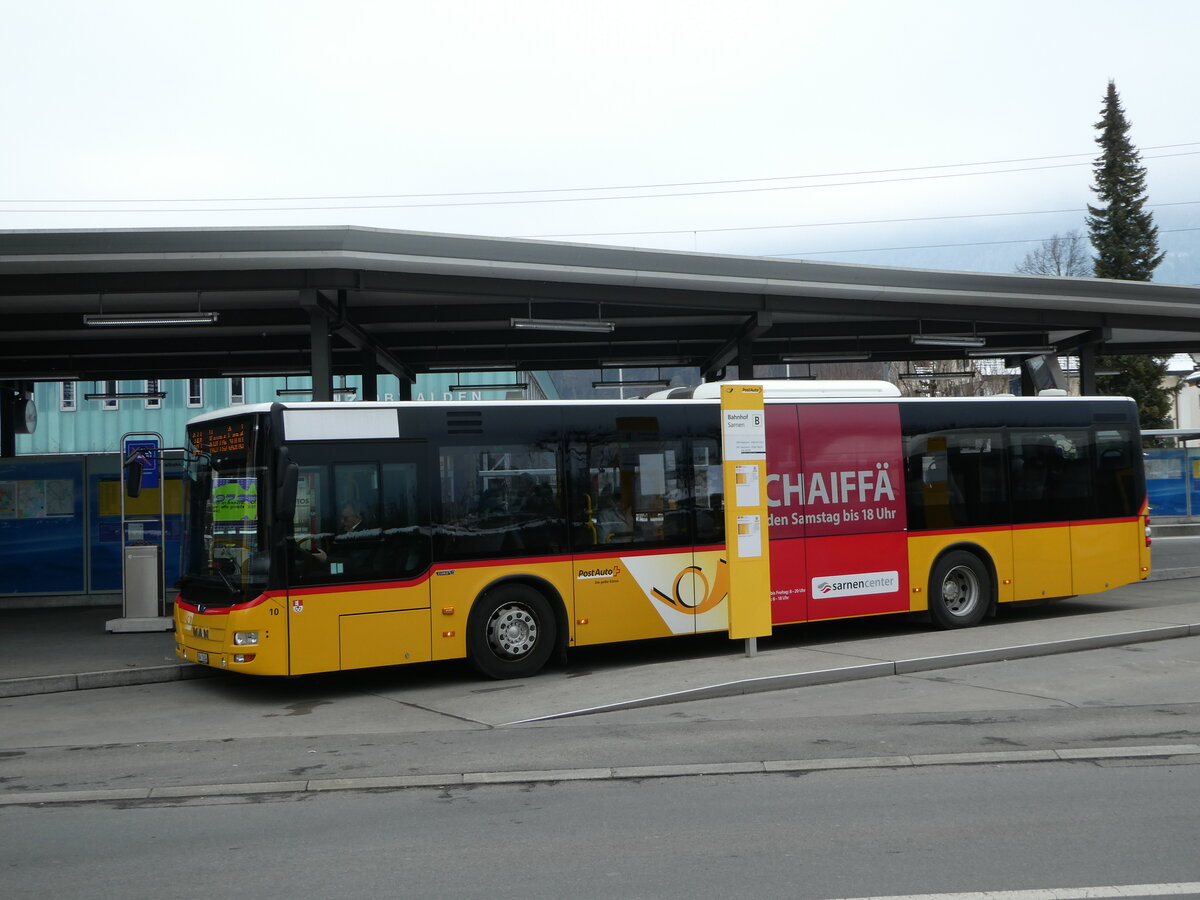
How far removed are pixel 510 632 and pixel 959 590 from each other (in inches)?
240

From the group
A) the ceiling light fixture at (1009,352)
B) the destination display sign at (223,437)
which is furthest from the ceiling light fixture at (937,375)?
the destination display sign at (223,437)

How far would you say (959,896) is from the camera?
5.12 meters

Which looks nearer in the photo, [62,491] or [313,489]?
[313,489]

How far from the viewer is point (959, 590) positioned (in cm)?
1497

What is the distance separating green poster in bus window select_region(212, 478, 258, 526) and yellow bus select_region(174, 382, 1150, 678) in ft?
0.08

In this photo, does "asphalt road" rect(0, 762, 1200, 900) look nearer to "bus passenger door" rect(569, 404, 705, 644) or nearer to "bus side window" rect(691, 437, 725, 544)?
"bus passenger door" rect(569, 404, 705, 644)

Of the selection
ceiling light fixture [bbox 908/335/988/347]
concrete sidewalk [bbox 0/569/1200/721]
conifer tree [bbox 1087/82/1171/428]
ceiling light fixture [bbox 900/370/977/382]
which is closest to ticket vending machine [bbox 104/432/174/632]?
concrete sidewalk [bbox 0/569/1200/721]

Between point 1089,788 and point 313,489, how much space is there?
7.27 metres

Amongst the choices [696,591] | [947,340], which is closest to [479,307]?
[696,591]

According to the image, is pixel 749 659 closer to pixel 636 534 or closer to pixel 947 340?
pixel 636 534

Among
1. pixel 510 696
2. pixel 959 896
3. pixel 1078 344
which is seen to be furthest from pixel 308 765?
pixel 1078 344

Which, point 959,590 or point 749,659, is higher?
point 959,590

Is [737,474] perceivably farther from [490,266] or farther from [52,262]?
[52,262]

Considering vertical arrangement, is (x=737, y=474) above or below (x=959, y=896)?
above
